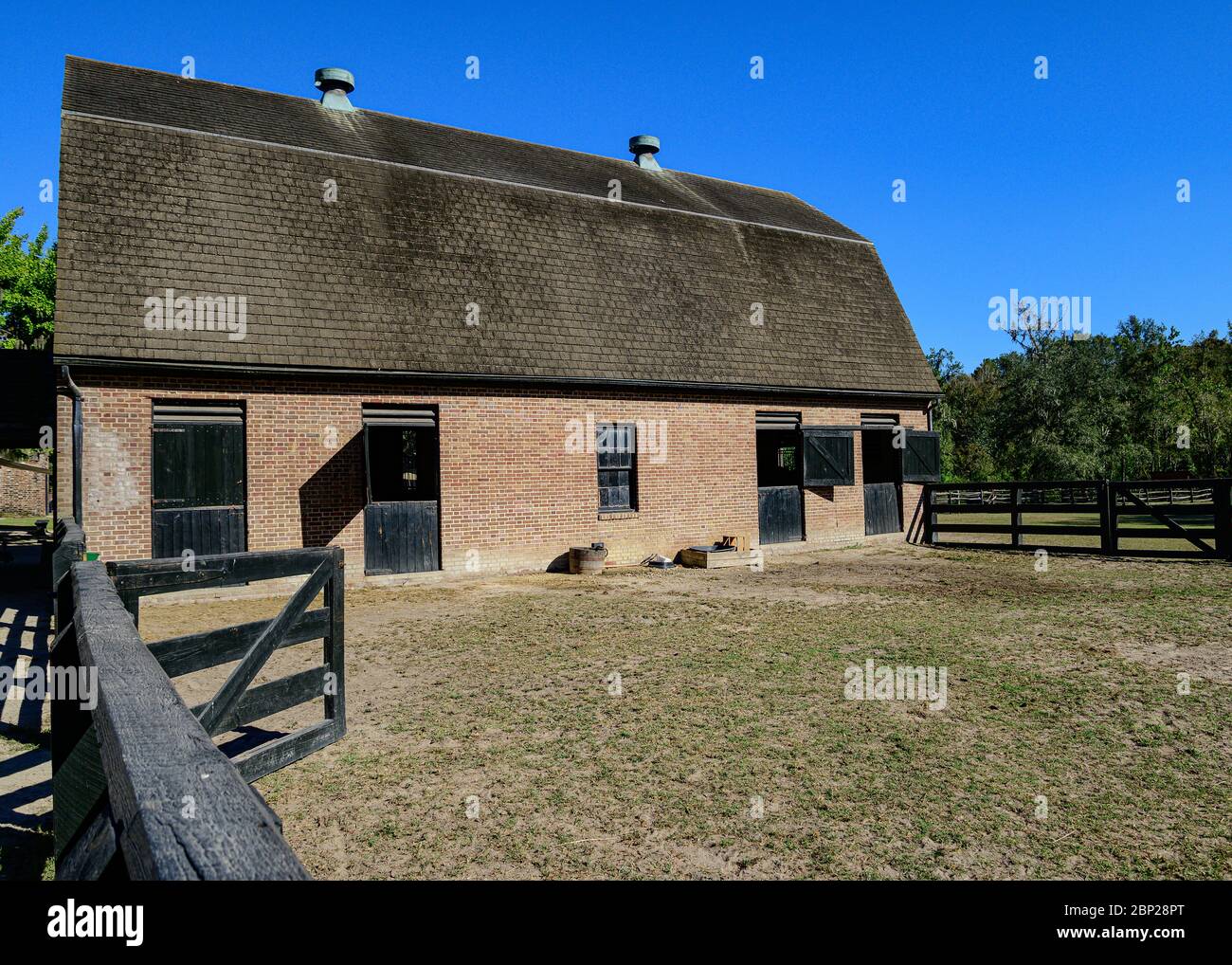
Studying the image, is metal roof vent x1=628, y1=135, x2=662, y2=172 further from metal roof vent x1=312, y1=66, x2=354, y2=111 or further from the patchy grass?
the patchy grass

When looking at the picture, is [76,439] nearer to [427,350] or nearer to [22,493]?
[427,350]

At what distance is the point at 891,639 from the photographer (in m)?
7.84

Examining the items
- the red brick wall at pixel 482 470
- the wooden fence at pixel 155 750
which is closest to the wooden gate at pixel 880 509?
the red brick wall at pixel 482 470

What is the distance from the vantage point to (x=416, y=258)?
13.9m

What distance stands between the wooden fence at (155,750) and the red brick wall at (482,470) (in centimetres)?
758

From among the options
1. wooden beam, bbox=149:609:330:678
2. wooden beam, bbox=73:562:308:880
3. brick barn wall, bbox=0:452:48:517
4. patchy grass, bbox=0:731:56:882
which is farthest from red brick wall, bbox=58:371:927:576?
brick barn wall, bbox=0:452:48:517

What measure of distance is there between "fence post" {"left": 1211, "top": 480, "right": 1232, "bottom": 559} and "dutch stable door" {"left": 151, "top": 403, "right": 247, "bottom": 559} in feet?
56.5

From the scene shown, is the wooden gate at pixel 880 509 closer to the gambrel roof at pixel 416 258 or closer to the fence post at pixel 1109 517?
the gambrel roof at pixel 416 258

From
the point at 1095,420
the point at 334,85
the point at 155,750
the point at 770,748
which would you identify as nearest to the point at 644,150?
the point at 334,85

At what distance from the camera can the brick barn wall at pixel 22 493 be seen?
38281 millimetres

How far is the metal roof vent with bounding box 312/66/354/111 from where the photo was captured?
658 inches

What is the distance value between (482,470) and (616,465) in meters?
2.82

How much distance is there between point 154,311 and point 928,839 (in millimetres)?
12433
